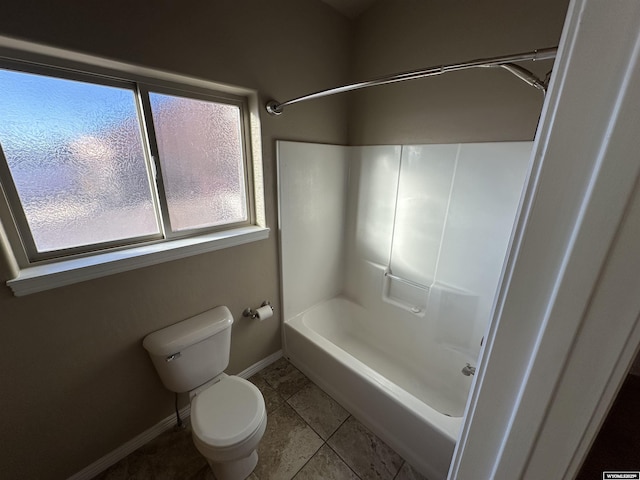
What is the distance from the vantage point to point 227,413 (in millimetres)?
1271

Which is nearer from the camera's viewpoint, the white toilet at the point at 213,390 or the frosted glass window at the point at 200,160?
the white toilet at the point at 213,390

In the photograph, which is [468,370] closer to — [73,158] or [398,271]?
[398,271]

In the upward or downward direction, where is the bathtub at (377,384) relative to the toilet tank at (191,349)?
downward

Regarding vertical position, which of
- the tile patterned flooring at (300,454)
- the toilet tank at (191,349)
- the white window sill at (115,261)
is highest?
the white window sill at (115,261)

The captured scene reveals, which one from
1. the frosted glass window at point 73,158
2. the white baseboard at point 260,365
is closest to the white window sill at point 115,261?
the frosted glass window at point 73,158

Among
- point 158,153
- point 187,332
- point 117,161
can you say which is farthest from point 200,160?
point 187,332

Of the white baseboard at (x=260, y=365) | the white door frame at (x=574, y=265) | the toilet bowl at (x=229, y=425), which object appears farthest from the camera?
the white baseboard at (x=260, y=365)

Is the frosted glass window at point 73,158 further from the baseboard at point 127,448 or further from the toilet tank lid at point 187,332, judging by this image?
the baseboard at point 127,448

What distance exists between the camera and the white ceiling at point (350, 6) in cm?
168

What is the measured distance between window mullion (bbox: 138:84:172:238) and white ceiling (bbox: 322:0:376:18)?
1.31 metres

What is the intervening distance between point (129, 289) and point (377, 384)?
1.40 m

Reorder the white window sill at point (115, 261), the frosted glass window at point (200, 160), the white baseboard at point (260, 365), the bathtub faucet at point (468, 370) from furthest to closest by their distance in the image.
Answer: the white baseboard at point (260, 365)
the bathtub faucet at point (468, 370)
the frosted glass window at point (200, 160)
the white window sill at point (115, 261)

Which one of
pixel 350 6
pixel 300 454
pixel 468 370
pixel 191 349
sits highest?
pixel 350 6

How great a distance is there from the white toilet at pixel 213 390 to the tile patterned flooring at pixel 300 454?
0.14 m
